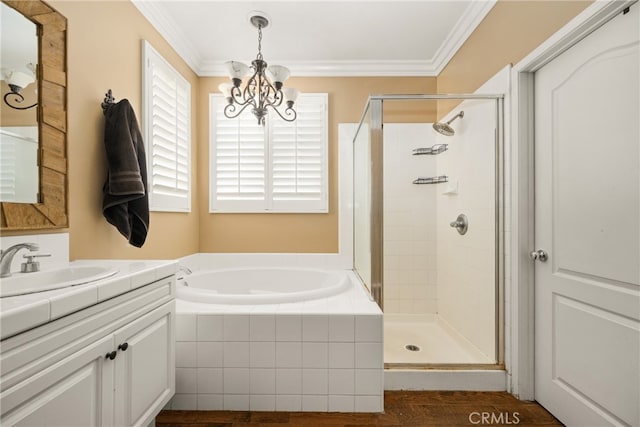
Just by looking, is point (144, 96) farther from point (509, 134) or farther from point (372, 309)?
point (509, 134)

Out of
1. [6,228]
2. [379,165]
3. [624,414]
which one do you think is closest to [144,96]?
[6,228]

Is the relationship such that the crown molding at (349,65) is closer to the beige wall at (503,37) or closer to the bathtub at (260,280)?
the beige wall at (503,37)

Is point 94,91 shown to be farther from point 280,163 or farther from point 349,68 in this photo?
point 349,68

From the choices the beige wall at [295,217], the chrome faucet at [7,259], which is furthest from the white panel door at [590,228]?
the chrome faucet at [7,259]

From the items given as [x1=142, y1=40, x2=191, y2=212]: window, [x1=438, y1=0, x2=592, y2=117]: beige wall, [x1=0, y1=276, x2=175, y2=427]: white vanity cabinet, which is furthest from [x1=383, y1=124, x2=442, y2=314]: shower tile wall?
[x1=0, y1=276, x2=175, y2=427]: white vanity cabinet

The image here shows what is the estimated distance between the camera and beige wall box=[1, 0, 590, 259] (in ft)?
4.92

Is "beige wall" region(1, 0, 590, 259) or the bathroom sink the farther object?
"beige wall" region(1, 0, 590, 259)

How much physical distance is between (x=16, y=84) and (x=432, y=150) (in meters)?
2.55

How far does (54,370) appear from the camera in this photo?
81 cm

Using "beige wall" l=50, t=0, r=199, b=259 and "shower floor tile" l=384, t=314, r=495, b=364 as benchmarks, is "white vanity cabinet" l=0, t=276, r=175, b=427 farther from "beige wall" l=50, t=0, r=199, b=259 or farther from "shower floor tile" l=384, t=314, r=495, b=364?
→ "shower floor tile" l=384, t=314, r=495, b=364

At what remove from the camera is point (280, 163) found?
2.82 metres

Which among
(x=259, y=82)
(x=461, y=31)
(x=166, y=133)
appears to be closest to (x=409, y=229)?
(x=461, y=31)

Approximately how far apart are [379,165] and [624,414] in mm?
1498

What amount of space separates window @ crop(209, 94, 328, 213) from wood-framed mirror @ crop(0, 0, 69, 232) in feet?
4.78
